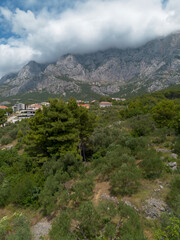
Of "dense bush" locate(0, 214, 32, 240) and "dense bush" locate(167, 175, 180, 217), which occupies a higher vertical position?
"dense bush" locate(167, 175, 180, 217)

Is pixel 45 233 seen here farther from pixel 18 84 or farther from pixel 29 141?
pixel 18 84

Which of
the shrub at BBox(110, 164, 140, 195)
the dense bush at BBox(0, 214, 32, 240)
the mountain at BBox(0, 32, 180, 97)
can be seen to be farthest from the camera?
the mountain at BBox(0, 32, 180, 97)

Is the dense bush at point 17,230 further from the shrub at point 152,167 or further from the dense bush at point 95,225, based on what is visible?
the shrub at point 152,167

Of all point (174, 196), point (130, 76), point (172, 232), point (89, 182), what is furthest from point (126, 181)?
point (130, 76)

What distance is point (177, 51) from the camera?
5733 inches

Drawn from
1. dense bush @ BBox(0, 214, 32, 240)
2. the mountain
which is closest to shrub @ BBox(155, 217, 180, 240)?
dense bush @ BBox(0, 214, 32, 240)

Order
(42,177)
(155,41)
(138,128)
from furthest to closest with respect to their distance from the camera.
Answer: (155,41) < (138,128) < (42,177)

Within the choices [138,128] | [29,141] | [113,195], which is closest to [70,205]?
[113,195]

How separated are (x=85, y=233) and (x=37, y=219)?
385 cm

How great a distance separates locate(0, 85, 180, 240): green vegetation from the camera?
483cm

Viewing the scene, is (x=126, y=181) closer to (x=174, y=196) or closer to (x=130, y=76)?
(x=174, y=196)

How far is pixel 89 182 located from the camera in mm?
7660

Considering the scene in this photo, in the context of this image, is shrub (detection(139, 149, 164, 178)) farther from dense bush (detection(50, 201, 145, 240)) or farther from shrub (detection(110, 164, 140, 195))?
dense bush (detection(50, 201, 145, 240))

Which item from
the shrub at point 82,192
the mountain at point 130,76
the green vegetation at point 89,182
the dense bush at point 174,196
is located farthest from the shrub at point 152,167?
the mountain at point 130,76
